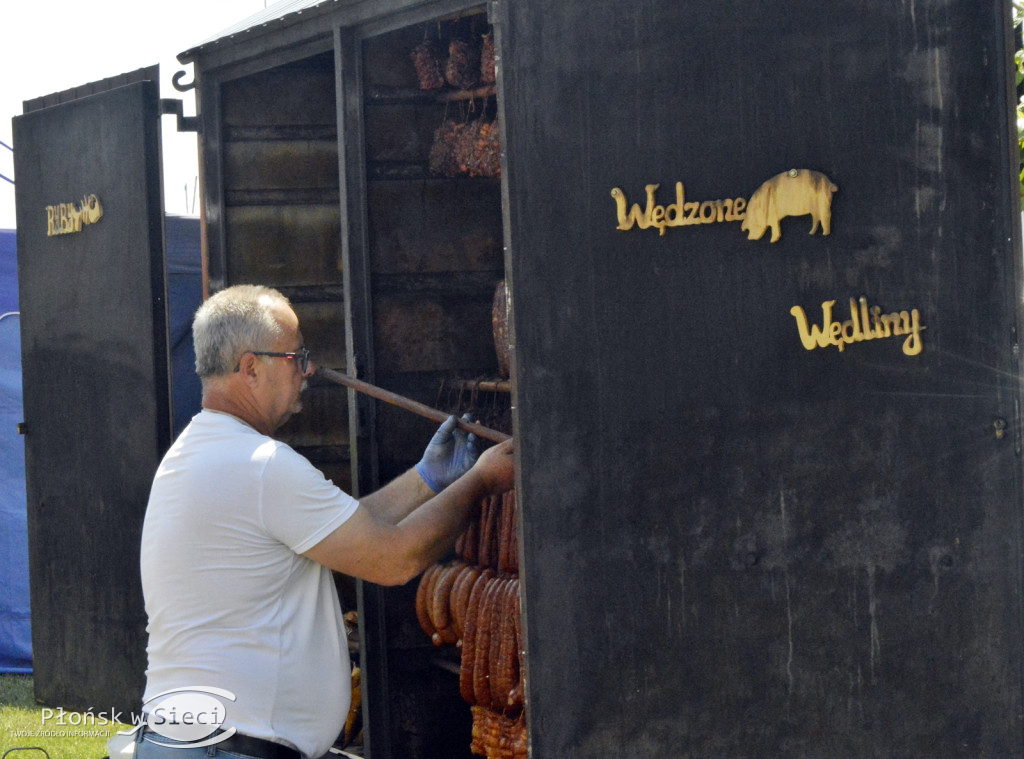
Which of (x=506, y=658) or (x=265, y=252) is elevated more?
(x=265, y=252)

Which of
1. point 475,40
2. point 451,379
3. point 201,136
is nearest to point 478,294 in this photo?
point 451,379

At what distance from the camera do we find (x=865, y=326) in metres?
2.78

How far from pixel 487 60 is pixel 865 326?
7.09 ft

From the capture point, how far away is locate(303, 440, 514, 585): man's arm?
2988 mm

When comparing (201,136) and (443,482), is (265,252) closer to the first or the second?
(201,136)

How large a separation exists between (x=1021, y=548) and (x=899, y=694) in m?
0.46

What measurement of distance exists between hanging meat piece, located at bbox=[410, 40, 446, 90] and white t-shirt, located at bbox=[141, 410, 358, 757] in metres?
1.98

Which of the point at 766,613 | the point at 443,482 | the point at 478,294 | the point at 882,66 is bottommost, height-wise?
the point at 766,613

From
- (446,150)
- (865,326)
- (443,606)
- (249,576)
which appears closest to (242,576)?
(249,576)

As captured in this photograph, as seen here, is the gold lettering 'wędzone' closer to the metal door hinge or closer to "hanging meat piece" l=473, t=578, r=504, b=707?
"hanging meat piece" l=473, t=578, r=504, b=707

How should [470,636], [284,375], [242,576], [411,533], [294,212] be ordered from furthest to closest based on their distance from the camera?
[294,212]
[470,636]
[284,375]
[411,533]
[242,576]

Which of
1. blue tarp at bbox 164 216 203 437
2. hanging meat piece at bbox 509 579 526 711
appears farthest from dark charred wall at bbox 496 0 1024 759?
blue tarp at bbox 164 216 203 437

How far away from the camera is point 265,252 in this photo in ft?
17.1

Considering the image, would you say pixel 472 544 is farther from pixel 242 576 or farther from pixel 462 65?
pixel 462 65
